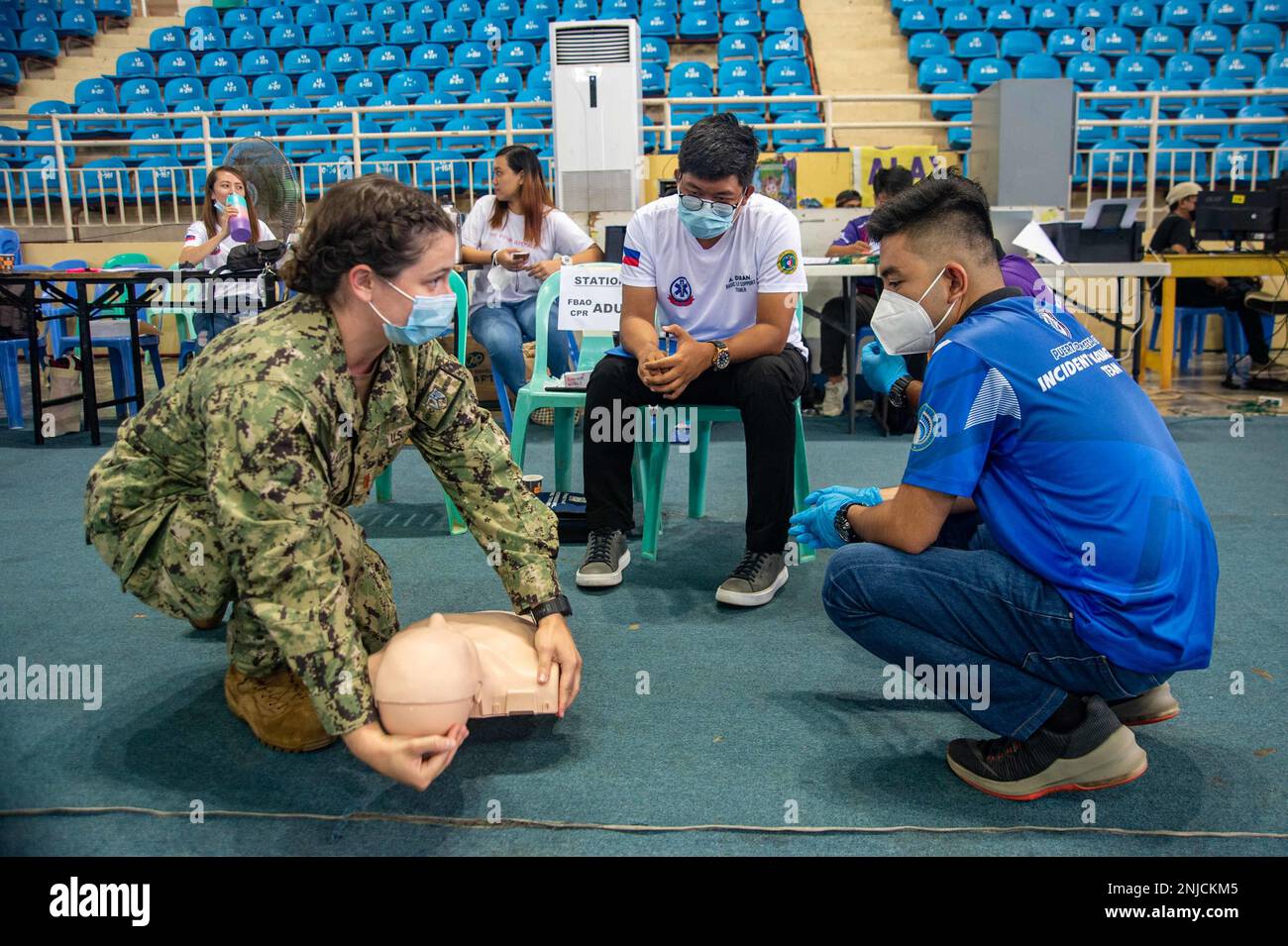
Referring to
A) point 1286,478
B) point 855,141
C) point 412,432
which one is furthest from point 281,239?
point 855,141

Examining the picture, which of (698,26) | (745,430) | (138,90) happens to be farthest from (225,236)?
(698,26)

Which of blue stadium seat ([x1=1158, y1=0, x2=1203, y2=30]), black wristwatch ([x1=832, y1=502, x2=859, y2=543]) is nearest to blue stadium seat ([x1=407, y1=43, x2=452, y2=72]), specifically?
blue stadium seat ([x1=1158, y1=0, x2=1203, y2=30])

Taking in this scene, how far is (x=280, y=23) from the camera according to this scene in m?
10.7

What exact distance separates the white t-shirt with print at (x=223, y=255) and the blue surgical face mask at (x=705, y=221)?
6.48 ft

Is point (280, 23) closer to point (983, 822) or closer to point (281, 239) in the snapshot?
point (281, 239)

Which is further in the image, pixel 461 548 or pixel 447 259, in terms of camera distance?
pixel 461 548

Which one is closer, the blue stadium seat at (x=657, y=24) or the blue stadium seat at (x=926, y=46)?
the blue stadium seat at (x=926, y=46)

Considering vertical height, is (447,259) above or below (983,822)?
above

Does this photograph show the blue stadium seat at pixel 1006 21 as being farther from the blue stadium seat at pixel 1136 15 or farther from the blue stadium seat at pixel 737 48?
the blue stadium seat at pixel 737 48

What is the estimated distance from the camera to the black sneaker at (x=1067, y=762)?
66.0 inches

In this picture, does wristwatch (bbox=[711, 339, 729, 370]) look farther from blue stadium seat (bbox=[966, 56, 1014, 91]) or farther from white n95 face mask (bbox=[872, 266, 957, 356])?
blue stadium seat (bbox=[966, 56, 1014, 91])

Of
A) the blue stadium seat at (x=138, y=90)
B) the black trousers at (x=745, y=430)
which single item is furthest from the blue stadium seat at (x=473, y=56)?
the black trousers at (x=745, y=430)

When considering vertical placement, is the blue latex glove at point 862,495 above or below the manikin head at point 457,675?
above
